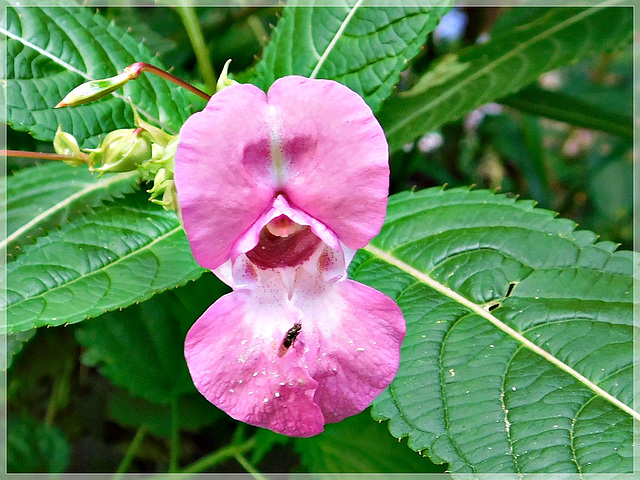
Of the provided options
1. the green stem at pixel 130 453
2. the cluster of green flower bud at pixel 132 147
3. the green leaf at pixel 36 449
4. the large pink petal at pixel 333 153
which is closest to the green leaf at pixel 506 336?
the large pink petal at pixel 333 153

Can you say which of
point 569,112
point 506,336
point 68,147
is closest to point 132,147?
point 68,147

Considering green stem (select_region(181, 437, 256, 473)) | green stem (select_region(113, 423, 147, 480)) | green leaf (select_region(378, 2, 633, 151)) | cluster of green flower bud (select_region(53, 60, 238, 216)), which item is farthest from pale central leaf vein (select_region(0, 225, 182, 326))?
green stem (select_region(113, 423, 147, 480))

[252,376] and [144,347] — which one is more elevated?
[252,376]

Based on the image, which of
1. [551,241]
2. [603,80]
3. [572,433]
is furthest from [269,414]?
[603,80]

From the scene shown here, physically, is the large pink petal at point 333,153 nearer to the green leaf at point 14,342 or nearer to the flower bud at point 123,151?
the flower bud at point 123,151

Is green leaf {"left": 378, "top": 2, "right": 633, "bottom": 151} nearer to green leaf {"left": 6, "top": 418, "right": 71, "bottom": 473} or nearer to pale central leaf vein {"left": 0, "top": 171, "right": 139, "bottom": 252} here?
pale central leaf vein {"left": 0, "top": 171, "right": 139, "bottom": 252}

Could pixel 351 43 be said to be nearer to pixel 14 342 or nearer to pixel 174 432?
pixel 14 342

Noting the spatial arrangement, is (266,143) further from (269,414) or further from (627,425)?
(627,425)
